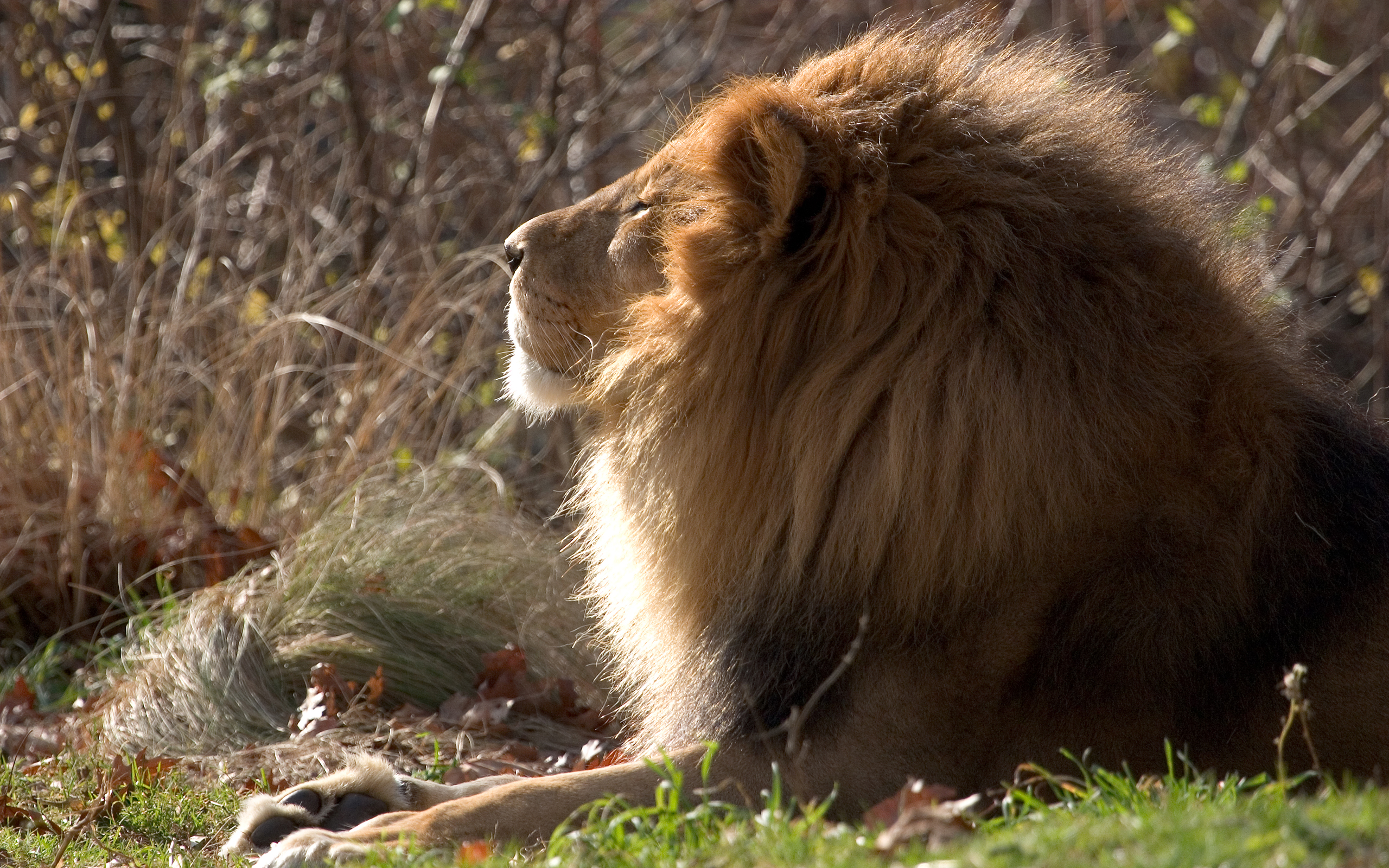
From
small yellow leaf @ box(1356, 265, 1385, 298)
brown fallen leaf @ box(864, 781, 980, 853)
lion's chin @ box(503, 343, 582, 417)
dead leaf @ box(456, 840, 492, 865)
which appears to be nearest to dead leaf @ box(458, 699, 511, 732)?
lion's chin @ box(503, 343, 582, 417)

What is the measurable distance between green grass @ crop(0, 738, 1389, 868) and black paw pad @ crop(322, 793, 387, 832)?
0.92 ft

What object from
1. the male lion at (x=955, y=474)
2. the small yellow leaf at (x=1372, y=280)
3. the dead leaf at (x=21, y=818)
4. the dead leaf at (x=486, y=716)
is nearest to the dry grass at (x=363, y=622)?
the dead leaf at (x=486, y=716)

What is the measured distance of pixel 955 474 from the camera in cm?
271

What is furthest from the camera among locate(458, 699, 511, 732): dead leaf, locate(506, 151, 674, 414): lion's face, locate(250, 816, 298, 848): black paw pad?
locate(458, 699, 511, 732): dead leaf

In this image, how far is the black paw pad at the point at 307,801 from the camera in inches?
115

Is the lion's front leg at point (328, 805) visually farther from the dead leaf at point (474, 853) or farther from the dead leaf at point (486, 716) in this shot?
the dead leaf at point (486, 716)

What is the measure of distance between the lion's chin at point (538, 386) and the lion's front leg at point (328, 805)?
957 millimetres

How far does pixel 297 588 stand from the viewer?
14.9ft

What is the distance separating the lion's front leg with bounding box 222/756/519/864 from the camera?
113 inches

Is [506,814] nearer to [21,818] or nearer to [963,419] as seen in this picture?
[963,419]

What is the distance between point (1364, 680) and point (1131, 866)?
110cm

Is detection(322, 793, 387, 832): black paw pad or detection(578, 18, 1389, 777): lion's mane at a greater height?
detection(578, 18, 1389, 777): lion's mane

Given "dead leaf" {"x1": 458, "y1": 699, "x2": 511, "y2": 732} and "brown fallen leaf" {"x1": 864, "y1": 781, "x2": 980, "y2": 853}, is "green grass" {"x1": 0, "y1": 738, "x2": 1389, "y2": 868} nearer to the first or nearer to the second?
"brown fallen leaf" {"x1": 864, "y1": 781, "x2": 980, "y2": 853}

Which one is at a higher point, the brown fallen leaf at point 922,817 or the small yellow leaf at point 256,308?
the brown fallen leaf at point 922,817
